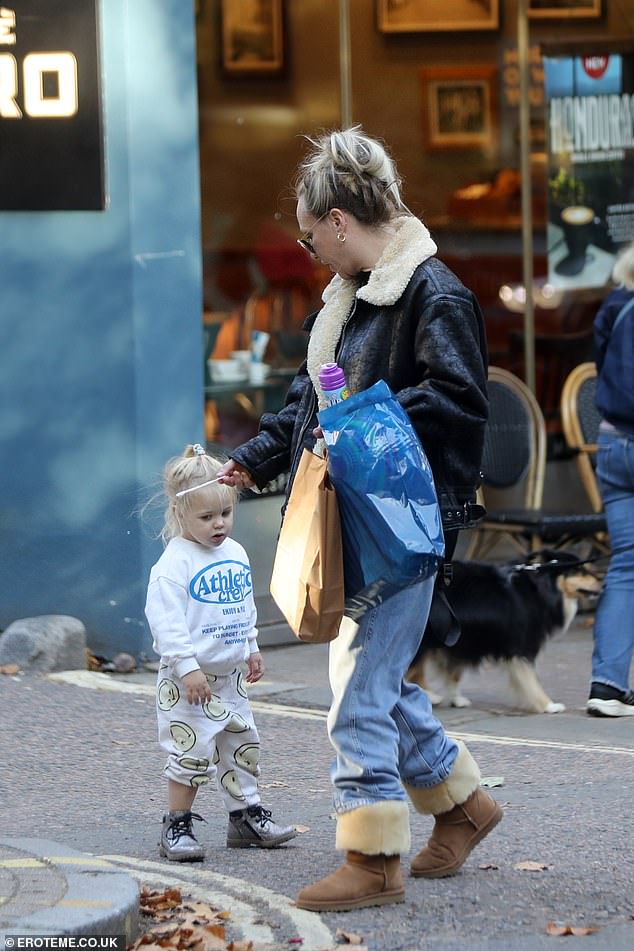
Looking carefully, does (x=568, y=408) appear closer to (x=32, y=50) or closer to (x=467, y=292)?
(x=32, y=50)

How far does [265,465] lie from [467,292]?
2.59ft

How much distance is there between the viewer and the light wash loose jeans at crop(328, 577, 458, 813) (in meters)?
4.31

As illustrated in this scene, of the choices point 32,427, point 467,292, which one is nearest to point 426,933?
point 467,292

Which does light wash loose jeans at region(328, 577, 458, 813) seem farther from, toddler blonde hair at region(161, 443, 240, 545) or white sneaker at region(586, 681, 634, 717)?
white sneaker at region(586, 681, 634, 717)

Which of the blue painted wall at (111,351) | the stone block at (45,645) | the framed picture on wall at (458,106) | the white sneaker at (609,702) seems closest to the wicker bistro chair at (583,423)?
the framed picture on wall at (458,106)

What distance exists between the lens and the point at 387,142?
9547mm

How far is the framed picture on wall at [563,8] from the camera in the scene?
1021 centimetres

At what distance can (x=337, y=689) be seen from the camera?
437 cm

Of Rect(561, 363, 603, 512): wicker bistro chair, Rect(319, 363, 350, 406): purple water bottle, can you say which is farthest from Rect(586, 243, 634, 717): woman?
Rect(319, 363, 350, 406): purple water bottle

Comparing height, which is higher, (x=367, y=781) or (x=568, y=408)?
(x=568, y=408)

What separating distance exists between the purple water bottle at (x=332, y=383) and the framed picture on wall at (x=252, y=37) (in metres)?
4.71

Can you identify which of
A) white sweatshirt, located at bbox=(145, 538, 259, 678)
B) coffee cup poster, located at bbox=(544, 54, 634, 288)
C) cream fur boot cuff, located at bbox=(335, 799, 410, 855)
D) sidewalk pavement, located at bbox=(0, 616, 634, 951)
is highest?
coffee cup poster, located at bbox=(544, 54, 634, 288)

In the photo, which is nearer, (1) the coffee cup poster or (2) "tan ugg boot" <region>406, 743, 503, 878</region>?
(2) "tan ugg boot" <region>406, 743, 503, 878</region>

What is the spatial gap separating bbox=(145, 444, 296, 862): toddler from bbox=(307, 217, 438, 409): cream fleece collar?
0.57m
